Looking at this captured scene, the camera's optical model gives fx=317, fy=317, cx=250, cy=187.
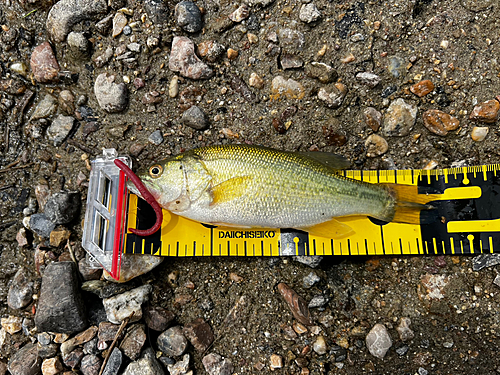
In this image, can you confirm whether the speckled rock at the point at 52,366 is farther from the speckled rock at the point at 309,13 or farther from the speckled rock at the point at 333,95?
the speckled rock at the point at 309,13

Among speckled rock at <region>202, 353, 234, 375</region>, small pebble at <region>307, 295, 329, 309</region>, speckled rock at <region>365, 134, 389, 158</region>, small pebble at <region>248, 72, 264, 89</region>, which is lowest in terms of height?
speckled rock at <region>202, 353, 234, 375</region>

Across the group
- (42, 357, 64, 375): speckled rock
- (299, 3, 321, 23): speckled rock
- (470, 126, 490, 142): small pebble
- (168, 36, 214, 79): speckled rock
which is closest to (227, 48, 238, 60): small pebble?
(168, 36, 214, 79): speckled rock

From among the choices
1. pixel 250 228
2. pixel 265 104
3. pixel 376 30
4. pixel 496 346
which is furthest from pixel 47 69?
pixel 496 346

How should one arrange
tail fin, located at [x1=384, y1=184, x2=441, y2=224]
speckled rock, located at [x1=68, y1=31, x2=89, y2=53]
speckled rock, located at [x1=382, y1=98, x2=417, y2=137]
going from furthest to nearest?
speckled rock, located at [x1=68, y1=31, x2=89, y2=53] < speckled rock, located at [x1=382, y1=98, x2=417, y2=137] < tail fin, located at [x1=384, y1=184, x2=441, y2=224]

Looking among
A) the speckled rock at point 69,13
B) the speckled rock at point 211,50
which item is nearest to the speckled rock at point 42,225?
the speckled rock at point 69,13

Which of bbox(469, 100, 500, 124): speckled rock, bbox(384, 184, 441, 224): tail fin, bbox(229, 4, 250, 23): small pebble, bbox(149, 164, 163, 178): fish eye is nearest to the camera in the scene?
bbox(149, 164, 163, 178): fish eye

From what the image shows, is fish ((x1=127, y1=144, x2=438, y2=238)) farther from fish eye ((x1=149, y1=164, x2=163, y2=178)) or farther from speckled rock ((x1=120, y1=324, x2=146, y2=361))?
speckled rock ((x1=120, y1=324, x2=146, y2=361))
